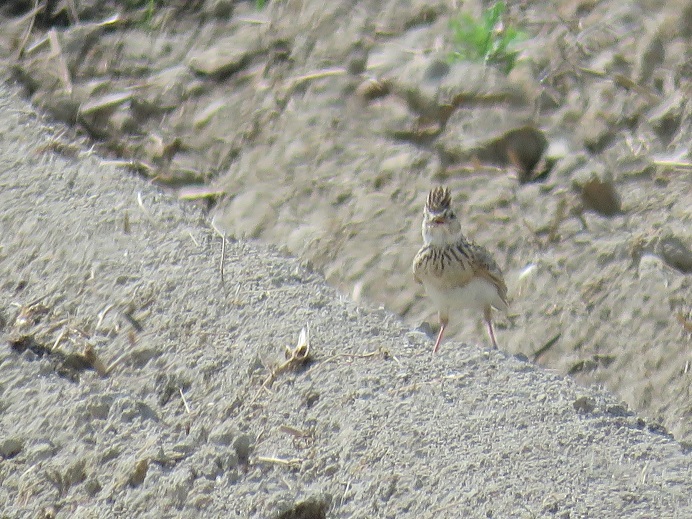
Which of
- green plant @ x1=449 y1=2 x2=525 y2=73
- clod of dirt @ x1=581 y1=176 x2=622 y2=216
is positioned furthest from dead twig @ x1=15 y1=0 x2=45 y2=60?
clod of dirt @ x1=581 y1=176 x2=622 y2=216

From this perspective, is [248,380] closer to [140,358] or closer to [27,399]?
[140,358]

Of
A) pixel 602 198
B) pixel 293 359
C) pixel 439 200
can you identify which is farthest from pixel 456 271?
pixel 293 359

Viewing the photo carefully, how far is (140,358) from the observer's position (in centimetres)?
579

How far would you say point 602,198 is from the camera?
303 inches

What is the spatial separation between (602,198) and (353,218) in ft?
5.87

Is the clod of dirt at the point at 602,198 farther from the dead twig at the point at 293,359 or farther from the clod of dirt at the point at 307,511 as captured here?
the clod of dirt at the point at 307,511

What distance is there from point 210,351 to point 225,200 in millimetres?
2830

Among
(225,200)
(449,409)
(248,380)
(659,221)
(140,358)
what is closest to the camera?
(449,409)

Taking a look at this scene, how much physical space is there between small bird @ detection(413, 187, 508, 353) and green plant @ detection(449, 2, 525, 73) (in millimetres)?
1883

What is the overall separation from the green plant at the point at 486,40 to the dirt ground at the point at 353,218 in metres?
0.13

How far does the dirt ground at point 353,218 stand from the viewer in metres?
5.08

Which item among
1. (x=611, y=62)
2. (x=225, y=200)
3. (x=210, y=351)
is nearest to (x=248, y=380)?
(x=210, y=351)

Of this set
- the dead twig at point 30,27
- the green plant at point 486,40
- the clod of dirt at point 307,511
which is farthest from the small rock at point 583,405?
the dead twig at point 30,27

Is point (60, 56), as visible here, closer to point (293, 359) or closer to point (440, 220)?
point (440, 220)
